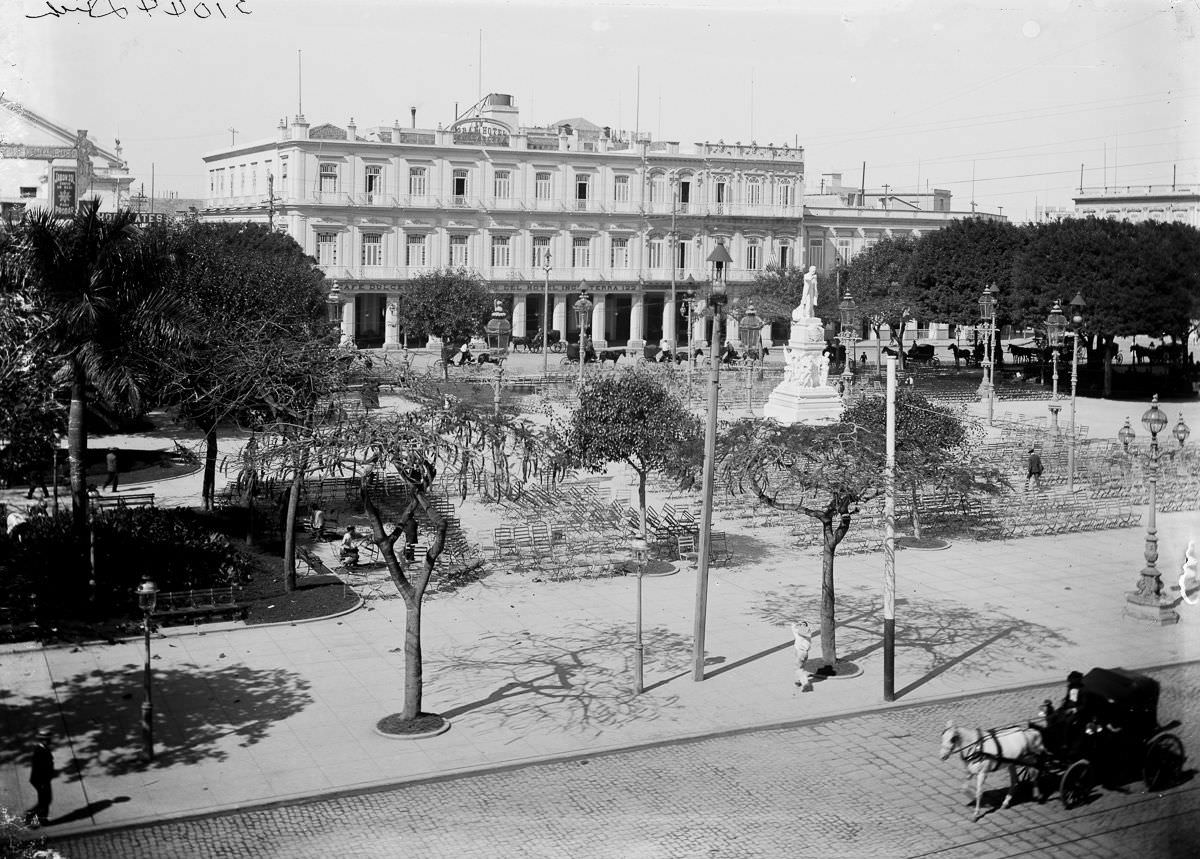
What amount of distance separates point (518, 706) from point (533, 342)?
57997mm

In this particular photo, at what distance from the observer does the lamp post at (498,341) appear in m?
40.3

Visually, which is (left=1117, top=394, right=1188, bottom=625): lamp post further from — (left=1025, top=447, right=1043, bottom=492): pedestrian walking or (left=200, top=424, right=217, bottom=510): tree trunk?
(left=200, top=424, right=217, bottom=510): tree trunk

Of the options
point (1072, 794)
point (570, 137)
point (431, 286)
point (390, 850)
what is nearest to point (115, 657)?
point (390, 850)

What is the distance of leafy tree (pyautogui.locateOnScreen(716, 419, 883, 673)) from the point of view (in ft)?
62.9

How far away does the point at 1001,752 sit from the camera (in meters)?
14.3

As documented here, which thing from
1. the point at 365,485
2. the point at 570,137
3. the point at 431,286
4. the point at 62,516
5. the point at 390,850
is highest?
the point at 570,137

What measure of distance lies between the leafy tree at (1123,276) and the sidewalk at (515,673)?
109 feet

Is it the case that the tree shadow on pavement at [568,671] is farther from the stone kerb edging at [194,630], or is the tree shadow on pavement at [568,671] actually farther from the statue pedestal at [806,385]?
the statue pedestal at [806,385]

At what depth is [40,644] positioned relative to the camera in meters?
19.9

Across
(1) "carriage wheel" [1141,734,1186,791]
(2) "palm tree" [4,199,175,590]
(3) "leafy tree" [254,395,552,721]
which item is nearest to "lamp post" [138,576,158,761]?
(3) "leafy tree" [254,395,552,721]

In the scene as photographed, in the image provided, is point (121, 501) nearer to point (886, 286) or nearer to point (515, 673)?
point (515, 673)

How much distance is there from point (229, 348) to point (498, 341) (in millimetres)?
33230

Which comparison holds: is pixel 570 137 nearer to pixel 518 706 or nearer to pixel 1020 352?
pixel 1020 352

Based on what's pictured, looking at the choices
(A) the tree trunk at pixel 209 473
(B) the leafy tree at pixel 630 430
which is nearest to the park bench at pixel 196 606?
(A) the tree trunk at pixel 209 473
